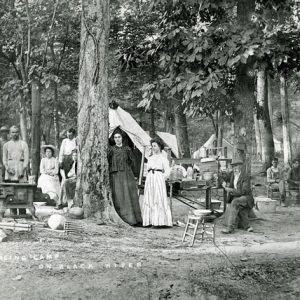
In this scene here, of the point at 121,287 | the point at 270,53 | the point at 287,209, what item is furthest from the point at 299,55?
the point at 121,287

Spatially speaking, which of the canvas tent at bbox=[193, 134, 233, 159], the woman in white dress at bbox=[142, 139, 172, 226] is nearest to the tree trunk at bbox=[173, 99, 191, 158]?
the canvas tent at bbox=[193, 134, 233, 159]

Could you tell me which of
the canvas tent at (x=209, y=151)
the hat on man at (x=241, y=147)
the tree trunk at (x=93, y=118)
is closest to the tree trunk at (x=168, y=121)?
the canvas tent at (x=209, y=151)

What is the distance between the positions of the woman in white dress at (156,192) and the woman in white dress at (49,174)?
89.5 inches

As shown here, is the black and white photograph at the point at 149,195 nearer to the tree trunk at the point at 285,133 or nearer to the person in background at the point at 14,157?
the person in background at the point at 14,157

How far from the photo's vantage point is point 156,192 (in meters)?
9.65

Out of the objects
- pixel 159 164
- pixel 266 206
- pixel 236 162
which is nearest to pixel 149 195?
pixel 159 164

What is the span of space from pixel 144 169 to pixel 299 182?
17.4 feet

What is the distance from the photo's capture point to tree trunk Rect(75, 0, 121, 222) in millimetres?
8641

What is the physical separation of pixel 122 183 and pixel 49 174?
2.27 meters

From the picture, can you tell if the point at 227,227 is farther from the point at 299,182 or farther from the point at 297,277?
the point at 299,182

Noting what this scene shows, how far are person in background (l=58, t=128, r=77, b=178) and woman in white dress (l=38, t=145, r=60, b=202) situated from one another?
674 mm

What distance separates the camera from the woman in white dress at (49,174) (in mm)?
10727

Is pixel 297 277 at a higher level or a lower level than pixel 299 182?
lower

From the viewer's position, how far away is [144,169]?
38.1 feet
